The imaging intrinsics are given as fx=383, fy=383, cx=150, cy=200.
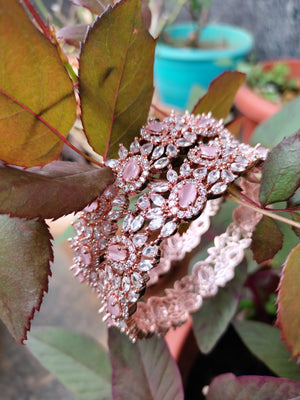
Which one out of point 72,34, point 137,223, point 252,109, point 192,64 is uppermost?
point 192,64

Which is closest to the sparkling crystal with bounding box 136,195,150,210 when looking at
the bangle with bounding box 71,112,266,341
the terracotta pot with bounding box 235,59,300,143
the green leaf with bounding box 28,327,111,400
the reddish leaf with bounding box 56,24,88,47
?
the bangle with bounding box 71,112,266,341

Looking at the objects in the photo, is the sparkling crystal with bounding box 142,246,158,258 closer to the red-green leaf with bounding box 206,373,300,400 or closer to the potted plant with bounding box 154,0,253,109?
the red-green leaf with bounding box 206,373,300,400

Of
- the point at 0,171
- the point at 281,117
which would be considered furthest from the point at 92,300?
the point at 0,171

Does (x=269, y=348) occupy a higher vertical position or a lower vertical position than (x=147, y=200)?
lower

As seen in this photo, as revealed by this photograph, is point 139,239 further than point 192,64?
No

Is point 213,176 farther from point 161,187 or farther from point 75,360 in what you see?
point 75,360

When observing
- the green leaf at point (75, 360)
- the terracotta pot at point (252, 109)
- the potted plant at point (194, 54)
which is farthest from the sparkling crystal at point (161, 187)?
the potted plant at point (194, 54)

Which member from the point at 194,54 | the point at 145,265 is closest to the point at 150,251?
the point at 145,265
